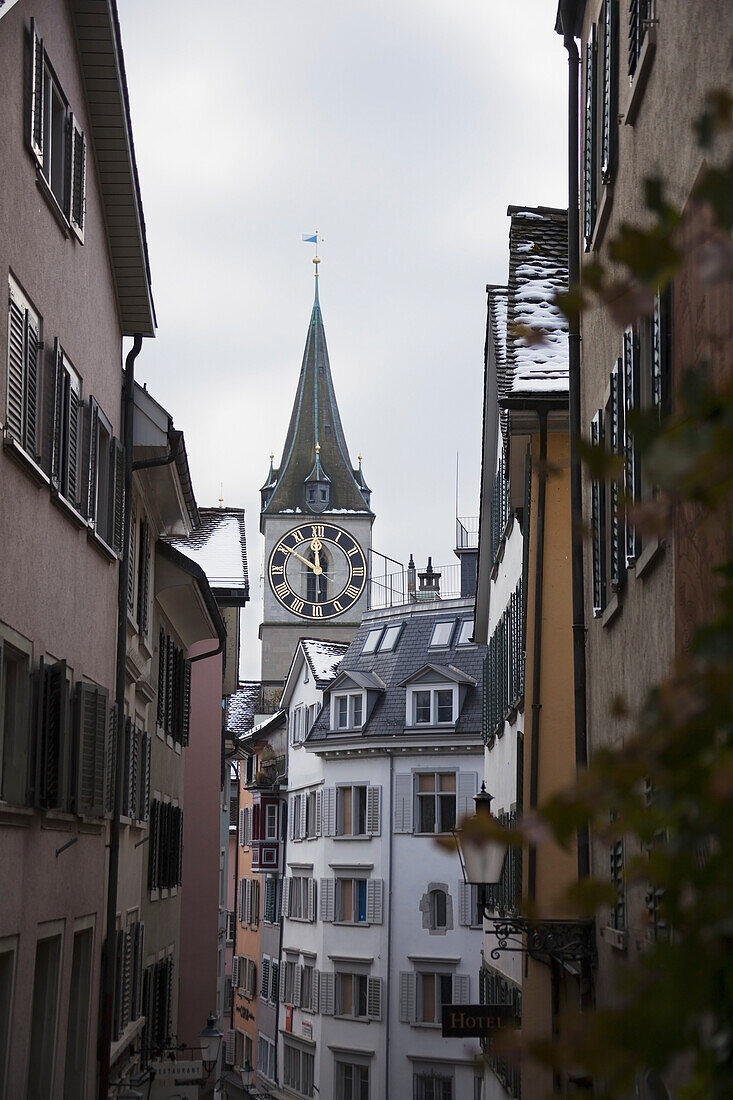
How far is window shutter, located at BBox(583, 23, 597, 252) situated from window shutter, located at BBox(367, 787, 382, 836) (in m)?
32.6

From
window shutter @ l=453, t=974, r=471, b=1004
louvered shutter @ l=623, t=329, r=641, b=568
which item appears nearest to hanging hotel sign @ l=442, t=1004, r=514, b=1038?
louvered shutter @ l=623, t=329, r=641, b=568

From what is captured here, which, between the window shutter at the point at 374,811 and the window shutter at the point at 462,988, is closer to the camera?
the window shutter at the point at 462,988

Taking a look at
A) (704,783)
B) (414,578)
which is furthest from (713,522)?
(414,578)

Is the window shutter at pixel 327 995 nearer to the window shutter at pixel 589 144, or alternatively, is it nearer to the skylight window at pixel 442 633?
the skylight window at pixel 442 633

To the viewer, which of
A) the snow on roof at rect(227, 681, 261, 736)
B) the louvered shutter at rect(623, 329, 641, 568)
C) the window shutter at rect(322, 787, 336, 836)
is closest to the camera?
the louvered shutter at rect(623, 329, 641, 568)

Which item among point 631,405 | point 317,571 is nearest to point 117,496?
point 631,405

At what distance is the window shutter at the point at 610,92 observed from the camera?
386 inches

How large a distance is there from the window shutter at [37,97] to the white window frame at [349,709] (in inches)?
1373

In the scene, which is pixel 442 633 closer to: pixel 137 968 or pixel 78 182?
pixel 137 968

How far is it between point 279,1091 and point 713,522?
48653 mm

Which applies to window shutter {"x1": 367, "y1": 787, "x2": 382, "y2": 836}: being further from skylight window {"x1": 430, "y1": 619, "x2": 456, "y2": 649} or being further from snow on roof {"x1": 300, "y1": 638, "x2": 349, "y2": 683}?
snow on roof {"x1": 300, "y1": 638, "x2": 349, "y2": 683}

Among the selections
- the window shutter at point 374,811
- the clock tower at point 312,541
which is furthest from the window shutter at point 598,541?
the clock tower at point 312,541

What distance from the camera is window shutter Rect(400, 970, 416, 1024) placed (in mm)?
40844

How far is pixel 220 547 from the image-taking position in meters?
26.0
